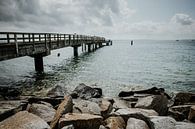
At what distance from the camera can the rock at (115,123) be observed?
541 centimetres

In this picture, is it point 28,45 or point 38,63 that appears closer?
point 28,45

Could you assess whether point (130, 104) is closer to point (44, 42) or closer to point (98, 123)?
point (98, 123)

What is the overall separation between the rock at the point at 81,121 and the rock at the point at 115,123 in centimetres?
37

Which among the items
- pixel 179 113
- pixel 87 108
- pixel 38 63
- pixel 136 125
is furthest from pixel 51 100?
pixel 38 63

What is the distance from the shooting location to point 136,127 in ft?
16.6

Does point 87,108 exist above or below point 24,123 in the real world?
below

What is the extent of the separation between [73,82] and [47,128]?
1055 cm

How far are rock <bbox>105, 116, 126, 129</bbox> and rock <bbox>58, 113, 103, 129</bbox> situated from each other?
0.37 metres

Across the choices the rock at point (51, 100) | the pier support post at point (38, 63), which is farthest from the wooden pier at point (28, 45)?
the rock at point (51, 100)

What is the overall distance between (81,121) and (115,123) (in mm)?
1145

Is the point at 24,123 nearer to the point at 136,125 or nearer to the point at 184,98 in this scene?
the point at 136,125

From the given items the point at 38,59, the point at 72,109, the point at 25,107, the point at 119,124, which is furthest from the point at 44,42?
the point at 119,124

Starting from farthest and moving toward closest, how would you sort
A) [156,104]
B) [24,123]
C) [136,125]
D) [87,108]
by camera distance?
1. [156,104]
2. [87,108]
3. [136,125]
4. [24,123]

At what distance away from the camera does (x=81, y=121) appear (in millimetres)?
5012
